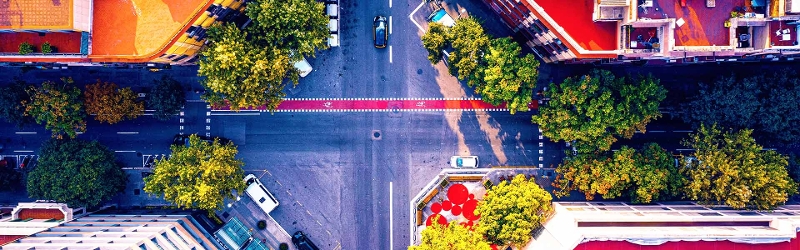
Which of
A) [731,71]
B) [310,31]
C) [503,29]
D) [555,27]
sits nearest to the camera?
[555,27]

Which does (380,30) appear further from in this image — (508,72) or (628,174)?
(628,174)

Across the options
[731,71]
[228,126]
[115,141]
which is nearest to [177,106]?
[228,126]

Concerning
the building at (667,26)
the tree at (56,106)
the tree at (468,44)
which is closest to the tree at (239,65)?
the tree at (56,106)

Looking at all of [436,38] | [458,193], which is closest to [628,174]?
[458,193]

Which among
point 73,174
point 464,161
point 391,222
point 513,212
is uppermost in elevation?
point 464,161

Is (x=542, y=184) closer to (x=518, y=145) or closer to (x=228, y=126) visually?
(x=518, y=145)

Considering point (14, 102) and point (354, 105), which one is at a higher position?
point (354, 105)

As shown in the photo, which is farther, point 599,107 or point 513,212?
point 513,212
